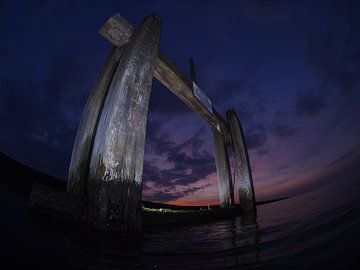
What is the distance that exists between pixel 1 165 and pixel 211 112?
20.6ft

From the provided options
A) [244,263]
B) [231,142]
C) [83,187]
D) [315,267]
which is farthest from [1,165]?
[231,142]

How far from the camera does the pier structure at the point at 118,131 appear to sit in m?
2.75

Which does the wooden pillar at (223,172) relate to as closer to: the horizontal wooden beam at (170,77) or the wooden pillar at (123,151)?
the horizontal wooden beam at (170,77)

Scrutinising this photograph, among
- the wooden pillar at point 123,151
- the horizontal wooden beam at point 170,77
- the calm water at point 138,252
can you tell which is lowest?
the calm water at point 138,252

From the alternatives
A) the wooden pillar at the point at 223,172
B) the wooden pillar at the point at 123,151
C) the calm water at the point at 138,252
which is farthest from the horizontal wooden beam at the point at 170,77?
the calm water at the point at 138,252

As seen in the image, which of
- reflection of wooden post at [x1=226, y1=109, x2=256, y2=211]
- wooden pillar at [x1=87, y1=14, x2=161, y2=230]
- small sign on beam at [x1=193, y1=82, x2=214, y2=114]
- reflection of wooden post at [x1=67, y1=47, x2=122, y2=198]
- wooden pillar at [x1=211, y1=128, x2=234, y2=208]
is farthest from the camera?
wooden pillar at [x1=211, y1=128, x2=234, y2=208]

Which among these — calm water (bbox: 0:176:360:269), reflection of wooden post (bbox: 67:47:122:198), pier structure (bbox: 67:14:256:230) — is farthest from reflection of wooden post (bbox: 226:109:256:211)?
calm water (bbox: 0:176:360:269)

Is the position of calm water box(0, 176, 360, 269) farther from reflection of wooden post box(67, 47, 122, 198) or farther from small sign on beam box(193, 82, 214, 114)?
small sign on beam box(193, 82, 214, 114)

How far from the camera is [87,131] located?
407cm

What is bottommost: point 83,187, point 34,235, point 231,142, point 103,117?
point 34,235

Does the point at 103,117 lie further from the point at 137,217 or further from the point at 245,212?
the point at 245,212

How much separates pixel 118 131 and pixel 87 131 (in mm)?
1498

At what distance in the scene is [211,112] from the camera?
23.8ft

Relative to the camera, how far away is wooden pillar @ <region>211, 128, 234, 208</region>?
→ 8047 millimetres
